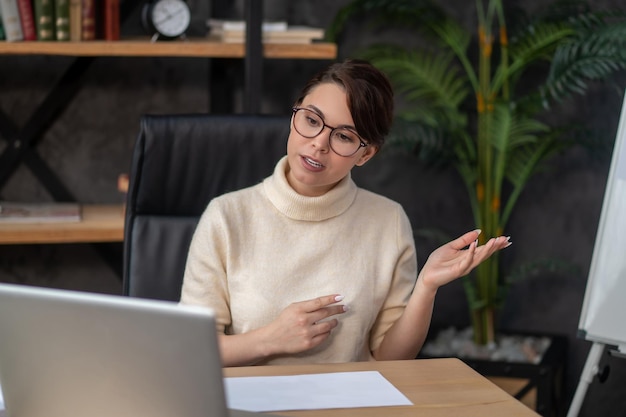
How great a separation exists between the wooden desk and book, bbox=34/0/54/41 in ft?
4.79

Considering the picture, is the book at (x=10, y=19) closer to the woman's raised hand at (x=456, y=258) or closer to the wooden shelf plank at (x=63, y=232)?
the wooden shelf plank at (x=63, y=232)

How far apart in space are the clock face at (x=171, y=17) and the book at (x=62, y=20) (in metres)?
0.24

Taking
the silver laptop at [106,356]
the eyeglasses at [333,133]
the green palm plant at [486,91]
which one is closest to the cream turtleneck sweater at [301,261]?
the eyeglasses at [333,133]

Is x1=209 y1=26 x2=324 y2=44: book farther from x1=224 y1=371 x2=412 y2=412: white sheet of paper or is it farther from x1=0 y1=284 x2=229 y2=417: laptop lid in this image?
x1=0 y1=284 x2=229 y2=417: laptop lid

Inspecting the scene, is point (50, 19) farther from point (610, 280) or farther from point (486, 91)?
point (610, 280)

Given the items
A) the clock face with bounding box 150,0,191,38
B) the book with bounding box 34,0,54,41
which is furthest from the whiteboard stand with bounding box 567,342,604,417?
the book with bounding box 34,0,54,41

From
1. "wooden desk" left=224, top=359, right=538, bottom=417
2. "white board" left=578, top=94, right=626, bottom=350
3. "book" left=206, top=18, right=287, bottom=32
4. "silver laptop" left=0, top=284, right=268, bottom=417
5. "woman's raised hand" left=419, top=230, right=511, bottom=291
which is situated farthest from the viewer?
"book" left=206, top=18, right=287, bottom=32

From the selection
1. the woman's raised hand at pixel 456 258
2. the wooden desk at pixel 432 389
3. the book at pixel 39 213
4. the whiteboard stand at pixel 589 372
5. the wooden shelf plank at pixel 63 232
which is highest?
the woman's raised hand at pixel 456 258

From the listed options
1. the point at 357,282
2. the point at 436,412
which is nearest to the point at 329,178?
the point at 357,282

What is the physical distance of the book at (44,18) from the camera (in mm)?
2568

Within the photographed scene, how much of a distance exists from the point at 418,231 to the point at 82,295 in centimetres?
216

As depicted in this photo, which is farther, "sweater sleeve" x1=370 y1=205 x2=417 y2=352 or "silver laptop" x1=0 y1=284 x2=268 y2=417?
"sweater sleeve" x1=370 y1=205 x2=417 y2=352

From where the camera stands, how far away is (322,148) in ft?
5.27

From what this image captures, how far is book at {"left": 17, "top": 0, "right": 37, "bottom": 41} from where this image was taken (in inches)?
101
